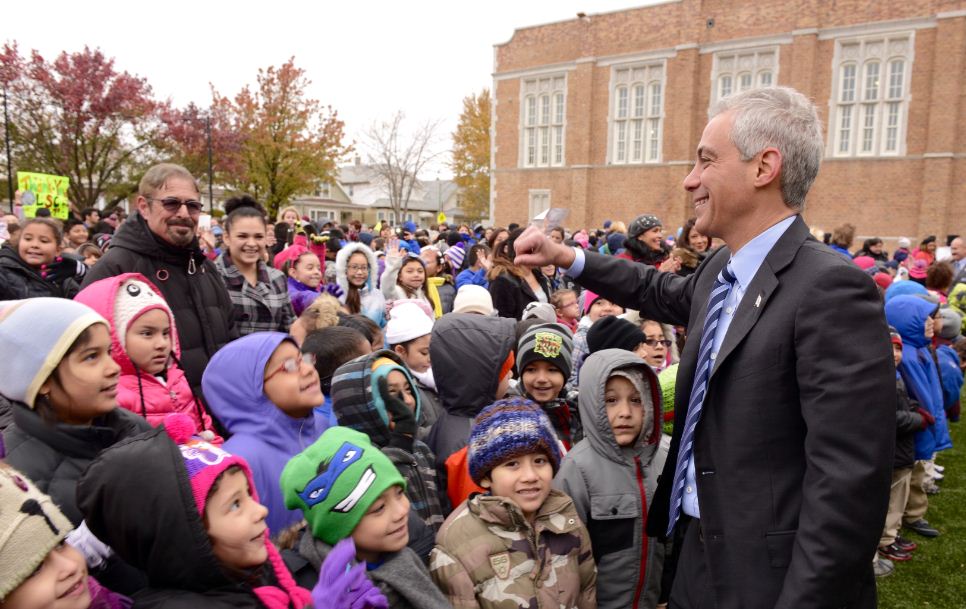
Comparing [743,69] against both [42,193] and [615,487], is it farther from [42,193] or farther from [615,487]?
[615,487]

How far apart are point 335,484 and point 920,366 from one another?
4.82 m

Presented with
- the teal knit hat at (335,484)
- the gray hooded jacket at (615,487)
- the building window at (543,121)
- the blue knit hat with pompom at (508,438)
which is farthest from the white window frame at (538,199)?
the teal knit hat at (335,484)

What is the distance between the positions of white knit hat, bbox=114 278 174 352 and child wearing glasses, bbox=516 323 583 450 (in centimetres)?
178

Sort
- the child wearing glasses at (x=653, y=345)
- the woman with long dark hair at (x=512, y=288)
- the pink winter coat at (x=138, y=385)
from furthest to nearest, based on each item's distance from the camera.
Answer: the woman with long dark hair at (x=512, y=288)
the child wearing glasses at (x=653, y=345)
the pink winter coat at (x=138, y=385)

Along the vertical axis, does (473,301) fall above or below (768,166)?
below

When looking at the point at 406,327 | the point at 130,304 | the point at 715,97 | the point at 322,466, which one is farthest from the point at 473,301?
the point at 715,97

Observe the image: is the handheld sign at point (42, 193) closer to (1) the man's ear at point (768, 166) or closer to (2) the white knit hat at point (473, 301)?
(2) the white knit hat at point (473, 301)

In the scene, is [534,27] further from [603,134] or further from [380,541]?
[380,541]

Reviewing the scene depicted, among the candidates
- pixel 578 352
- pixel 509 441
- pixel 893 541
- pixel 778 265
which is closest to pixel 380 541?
pixel 509 441

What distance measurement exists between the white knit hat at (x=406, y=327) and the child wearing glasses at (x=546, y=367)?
2.09 feet

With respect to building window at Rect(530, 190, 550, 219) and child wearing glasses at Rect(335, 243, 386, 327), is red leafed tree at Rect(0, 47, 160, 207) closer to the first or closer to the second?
building window at Rect(530, 190, 550, 219)

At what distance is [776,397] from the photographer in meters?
1.68

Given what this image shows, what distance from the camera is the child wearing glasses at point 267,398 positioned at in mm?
2328

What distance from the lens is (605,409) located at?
272cm
